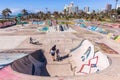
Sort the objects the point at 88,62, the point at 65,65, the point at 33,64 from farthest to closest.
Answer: the point at 65,65 < the point at 33,64 < the point at 88,62

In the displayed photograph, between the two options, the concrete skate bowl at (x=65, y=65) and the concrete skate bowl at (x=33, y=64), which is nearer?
the concrete skate bowl at (x=33, y=64)

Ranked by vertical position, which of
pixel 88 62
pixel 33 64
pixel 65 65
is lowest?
pixel 65 65

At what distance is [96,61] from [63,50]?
8.93m

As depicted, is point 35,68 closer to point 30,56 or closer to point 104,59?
point 30,56

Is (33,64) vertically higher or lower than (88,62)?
lower

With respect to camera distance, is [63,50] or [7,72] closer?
[7,72]

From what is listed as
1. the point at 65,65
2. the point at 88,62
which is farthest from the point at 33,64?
the point at 88,62

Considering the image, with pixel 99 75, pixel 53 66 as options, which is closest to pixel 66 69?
pixel 53 66

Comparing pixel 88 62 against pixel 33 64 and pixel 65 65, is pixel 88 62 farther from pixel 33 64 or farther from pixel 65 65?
pixel 33 64

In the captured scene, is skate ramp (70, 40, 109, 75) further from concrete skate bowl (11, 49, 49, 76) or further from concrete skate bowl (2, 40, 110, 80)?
concrete skate bowl (11, 49, 49, 76)

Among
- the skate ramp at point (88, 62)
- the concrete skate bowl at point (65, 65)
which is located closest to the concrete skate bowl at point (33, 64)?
the concrete skate bowl at point (65, 65)

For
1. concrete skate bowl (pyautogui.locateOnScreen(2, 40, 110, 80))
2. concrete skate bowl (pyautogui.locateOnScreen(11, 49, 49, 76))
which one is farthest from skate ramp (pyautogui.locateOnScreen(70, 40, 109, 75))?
concrete skate bowl (pyautogui.locateOnScreen(11, 49, 49, 76))

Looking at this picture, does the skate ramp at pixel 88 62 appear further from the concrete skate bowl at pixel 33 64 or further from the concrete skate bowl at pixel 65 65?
the concrete skate bowl at pixel 33 64

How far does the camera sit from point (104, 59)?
64.1 feet
